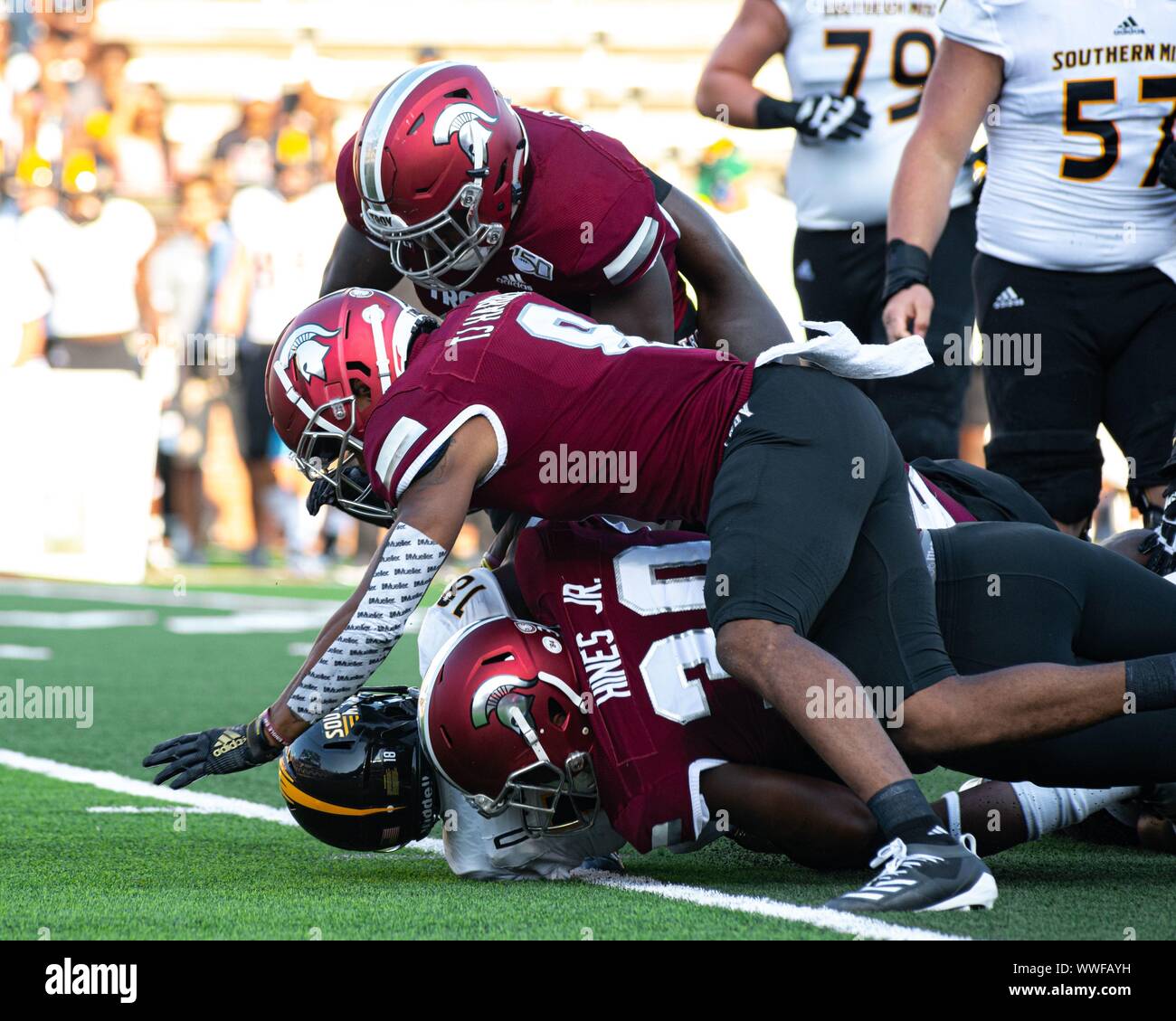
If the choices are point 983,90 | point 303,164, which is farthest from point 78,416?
point 983,90

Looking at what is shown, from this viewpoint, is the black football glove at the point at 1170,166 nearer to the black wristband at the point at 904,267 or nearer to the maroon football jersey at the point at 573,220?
the black wristband at the point at 904,267

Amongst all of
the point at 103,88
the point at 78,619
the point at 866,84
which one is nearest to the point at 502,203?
the point at 866,84

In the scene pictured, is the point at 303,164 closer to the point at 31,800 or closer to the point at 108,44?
the point at 108,44

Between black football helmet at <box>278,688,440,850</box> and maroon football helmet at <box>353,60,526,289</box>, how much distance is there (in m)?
1.00

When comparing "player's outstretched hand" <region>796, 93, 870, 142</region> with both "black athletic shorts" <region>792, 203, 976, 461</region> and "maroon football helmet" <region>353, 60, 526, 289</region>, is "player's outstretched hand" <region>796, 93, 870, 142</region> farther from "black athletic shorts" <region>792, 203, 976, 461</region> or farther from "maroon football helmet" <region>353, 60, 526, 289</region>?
"maroon football helmet" <region>353, 60, 526, 289</region>

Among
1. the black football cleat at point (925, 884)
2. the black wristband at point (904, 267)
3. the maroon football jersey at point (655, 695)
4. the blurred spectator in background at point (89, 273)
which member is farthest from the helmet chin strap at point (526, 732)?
the blurred spectator in background at point (89, 273)

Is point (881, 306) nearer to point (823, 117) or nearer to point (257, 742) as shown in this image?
point (823, 117)

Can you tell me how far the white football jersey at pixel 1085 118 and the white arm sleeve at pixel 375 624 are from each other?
2.01 m

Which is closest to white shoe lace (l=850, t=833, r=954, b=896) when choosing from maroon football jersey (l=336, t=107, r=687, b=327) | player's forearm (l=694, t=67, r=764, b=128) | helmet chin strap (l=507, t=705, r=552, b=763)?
helmet chin strap (l=507, t=705, r=552, b=763)

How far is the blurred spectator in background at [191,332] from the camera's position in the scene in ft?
39.3

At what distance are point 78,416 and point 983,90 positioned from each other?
7.68 m

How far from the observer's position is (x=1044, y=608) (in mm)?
3383

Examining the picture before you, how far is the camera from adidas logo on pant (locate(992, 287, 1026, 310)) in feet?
14.6
